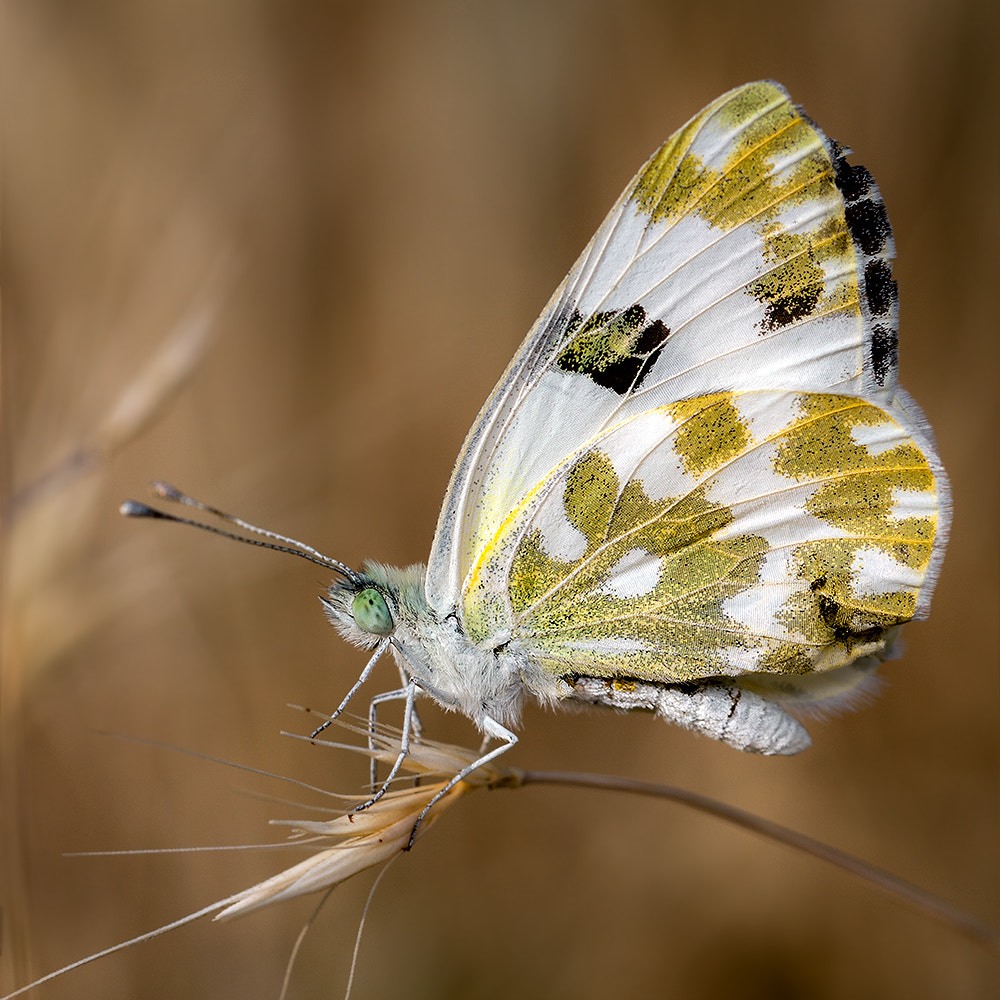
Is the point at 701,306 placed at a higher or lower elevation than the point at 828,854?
higher

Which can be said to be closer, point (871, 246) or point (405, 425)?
point (871, 246)

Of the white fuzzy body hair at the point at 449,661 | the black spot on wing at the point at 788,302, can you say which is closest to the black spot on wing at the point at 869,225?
the black spot on wing at the point at 788,302

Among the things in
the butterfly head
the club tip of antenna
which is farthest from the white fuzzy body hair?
the club tip of antenna

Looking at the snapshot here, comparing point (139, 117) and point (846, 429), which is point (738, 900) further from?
point (139, 117)

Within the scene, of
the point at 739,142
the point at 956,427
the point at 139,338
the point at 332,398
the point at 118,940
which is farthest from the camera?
the point at 332,398

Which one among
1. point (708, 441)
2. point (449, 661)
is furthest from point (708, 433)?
point (449, 661)

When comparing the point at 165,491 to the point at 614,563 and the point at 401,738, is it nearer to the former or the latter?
the point at 401,738

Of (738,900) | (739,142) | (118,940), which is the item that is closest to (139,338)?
(118,940)
